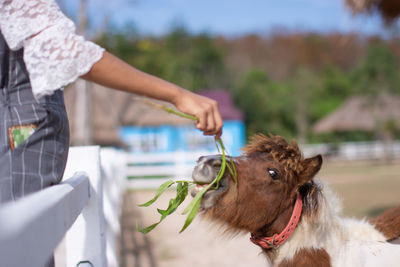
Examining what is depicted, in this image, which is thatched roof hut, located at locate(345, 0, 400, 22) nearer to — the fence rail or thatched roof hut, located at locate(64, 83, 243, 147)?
the fence rail

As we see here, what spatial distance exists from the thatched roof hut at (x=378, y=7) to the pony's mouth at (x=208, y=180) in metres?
5.02

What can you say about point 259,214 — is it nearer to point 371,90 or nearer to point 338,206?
point 338,206

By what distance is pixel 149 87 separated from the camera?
143 centimetres

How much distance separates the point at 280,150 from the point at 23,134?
1.47 m

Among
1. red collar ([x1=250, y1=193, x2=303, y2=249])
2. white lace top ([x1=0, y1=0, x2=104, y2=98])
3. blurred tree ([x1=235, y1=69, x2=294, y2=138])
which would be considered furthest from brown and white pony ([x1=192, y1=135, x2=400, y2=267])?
blurred tree ([x1=235, y1=69, x2=294, y2=138])

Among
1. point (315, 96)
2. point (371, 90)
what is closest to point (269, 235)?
point (371, 90)

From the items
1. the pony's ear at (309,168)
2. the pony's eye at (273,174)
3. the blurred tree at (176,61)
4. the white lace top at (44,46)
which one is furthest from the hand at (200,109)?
the blurred tree at (176,61)

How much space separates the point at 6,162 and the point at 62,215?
0.26m

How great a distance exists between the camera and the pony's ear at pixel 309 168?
230 cm

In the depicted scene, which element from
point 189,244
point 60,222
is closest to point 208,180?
point 60,222

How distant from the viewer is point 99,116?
2434cm

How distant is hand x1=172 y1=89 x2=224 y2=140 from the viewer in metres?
1.53

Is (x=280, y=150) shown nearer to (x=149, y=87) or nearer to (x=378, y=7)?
(x=149, y=87)

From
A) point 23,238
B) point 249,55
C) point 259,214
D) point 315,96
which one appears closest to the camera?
point 23,238
